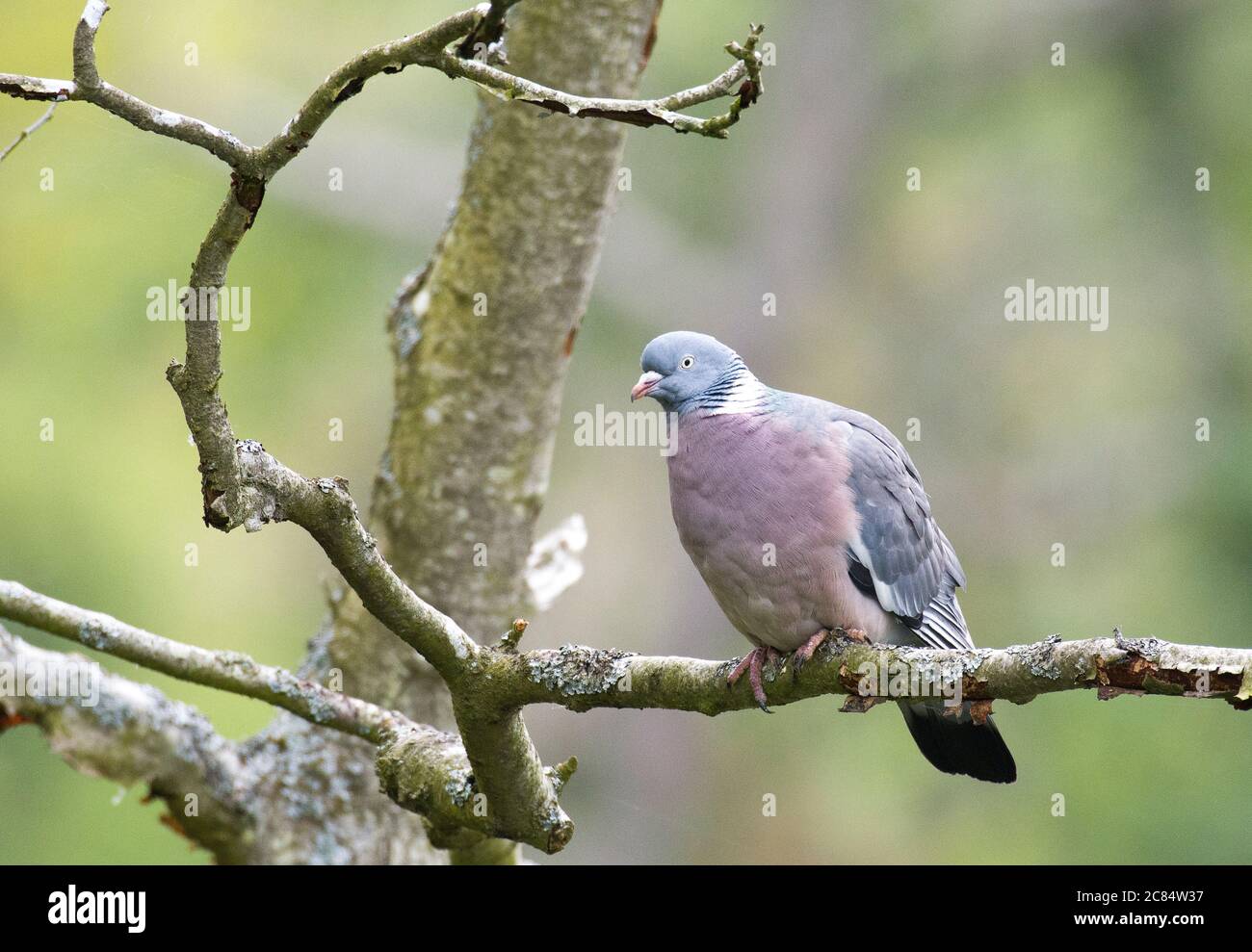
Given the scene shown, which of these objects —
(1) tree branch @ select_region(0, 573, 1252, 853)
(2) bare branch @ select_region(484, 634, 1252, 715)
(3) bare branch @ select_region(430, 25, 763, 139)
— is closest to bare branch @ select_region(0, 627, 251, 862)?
(1) tree branch @ select_region(0, 573, 1252, 853)

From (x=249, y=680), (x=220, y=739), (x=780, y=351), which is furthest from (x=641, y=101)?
(x=780, y=351)

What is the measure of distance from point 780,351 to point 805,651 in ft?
28.1

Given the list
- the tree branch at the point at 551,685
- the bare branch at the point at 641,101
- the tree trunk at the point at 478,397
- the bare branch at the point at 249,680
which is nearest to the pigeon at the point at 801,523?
the tree branch at the point at 551,685

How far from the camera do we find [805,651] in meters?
3.63

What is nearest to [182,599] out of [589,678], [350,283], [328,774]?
Result: [350,283]

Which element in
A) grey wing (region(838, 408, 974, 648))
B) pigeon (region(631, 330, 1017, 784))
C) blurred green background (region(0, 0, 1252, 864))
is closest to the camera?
pigeon (region(631, 330, 1017, 784))

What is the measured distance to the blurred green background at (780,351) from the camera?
9.23 meters

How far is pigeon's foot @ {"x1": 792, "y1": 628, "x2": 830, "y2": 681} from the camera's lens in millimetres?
3465

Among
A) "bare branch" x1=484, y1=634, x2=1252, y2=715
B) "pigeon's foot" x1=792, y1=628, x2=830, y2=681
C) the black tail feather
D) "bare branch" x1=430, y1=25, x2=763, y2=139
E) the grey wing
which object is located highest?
"bare branch" x1=430, y1=25, x2=763, y2=139

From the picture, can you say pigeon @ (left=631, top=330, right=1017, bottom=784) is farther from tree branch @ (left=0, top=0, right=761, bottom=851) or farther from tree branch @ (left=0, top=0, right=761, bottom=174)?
tree branch @ (left=0, top=0, right=761, bottom=174)

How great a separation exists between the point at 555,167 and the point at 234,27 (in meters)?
6.76

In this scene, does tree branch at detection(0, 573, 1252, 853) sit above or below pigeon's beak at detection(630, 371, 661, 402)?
below

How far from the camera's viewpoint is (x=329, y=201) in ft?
36.7

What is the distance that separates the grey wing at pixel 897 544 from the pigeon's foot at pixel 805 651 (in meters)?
0.36
